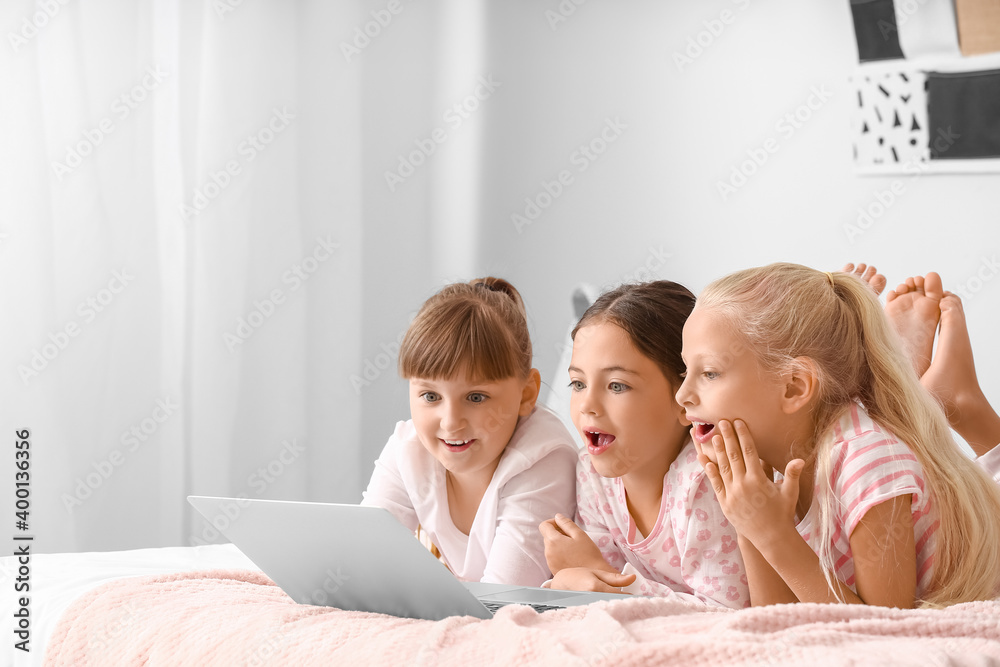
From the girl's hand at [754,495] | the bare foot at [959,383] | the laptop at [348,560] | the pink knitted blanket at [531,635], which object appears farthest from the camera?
the bare foot at [959,383]

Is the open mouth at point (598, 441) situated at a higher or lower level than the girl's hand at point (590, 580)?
higher

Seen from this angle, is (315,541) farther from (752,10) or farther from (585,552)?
(752,10)

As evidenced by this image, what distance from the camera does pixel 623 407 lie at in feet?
3.75

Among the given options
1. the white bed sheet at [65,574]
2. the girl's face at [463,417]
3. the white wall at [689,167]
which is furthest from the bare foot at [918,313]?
the white bed sheet at [65,574]

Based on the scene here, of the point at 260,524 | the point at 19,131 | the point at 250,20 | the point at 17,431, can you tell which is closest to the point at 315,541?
the point at 260,524

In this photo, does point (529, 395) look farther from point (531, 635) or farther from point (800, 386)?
point (531, 635)

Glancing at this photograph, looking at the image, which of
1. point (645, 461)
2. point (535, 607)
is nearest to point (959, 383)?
point (645, 461)

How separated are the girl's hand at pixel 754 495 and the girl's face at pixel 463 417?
0.39 m

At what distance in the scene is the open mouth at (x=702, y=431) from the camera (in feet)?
3.45

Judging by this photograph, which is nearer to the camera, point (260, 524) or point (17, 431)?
point (260, 524)

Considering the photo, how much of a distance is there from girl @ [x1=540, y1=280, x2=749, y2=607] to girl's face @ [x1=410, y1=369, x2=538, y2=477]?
13 centimetres

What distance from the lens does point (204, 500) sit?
3.04 feet

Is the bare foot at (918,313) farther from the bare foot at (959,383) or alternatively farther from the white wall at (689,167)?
the white wall at (689,167)

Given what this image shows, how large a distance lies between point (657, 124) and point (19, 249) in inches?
62.0
